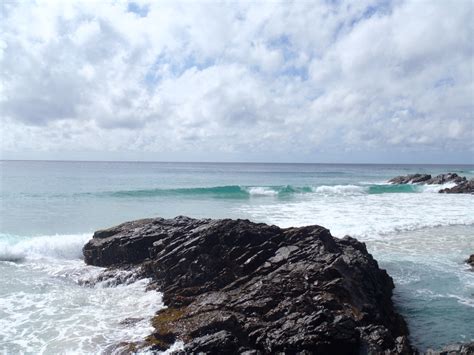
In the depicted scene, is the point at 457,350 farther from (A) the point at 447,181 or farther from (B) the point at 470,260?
(A) the point at 447,181

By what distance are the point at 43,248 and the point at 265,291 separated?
1380 centimetres

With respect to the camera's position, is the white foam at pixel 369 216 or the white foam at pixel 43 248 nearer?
the white foam at pixel 43 248

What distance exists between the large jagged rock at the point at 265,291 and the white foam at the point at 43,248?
4585 millimetres

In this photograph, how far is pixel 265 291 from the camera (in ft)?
33.8

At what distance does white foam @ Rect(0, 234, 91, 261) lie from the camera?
1839 centimetres

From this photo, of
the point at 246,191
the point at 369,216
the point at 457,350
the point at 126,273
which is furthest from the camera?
the point at 246,191

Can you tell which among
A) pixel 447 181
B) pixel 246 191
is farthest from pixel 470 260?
pixel 447 181

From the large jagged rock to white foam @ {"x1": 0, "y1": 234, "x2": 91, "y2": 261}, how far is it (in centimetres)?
459

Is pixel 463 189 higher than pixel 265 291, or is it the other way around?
pixel 463 189

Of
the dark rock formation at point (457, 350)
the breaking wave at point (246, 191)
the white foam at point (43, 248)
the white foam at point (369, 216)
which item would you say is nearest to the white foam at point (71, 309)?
the white foam at point (43, 248)

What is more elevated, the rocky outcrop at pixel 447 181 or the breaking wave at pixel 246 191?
the rocky outcrop at pixel 447 181

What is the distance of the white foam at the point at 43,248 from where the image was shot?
18.4 meters

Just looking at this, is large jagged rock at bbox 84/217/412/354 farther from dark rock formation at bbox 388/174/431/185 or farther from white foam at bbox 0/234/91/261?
dark rock formation at bbox 388/174/431/185

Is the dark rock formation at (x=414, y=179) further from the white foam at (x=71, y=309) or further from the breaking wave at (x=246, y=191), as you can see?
the white foam at (x=71, y=309)
